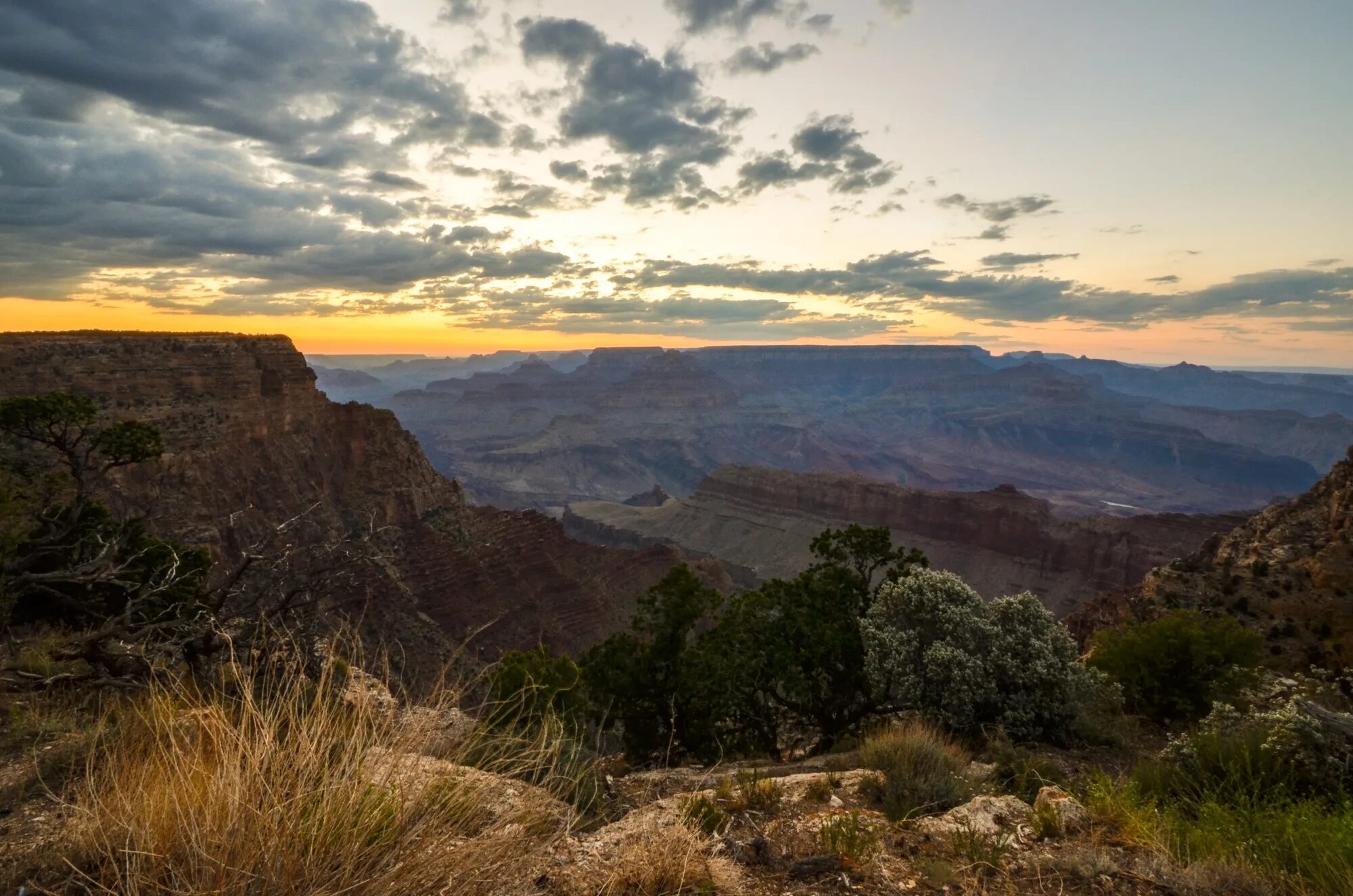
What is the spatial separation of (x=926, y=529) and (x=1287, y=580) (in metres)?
82.1

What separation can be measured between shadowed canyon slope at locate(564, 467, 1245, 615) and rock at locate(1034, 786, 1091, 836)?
248ft

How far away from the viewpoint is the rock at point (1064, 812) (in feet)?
15.3

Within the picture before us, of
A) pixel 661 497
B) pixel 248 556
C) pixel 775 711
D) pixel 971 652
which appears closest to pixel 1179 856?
pixel 971 652

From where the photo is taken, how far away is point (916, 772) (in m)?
6.49

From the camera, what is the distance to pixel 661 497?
478 feet

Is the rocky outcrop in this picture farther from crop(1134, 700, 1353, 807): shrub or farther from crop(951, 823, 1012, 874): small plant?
crop(951, 823, 1012, 874): small plant

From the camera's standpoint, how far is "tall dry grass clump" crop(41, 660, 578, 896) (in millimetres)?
2193

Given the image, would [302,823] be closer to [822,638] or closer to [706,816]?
[706,816]

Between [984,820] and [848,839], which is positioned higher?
[848,839]

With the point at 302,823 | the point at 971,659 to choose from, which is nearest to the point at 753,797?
the point at 302,823

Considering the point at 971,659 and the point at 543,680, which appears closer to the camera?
the point at 971,659

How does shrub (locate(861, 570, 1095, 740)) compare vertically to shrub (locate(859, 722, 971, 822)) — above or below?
below

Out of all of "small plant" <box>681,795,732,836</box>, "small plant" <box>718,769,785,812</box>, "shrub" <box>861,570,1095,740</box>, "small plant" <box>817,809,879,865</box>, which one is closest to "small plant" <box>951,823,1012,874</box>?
"small plant" <box>817,809,879,865</box>

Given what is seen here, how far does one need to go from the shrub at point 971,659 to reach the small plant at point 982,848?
6.36 m
